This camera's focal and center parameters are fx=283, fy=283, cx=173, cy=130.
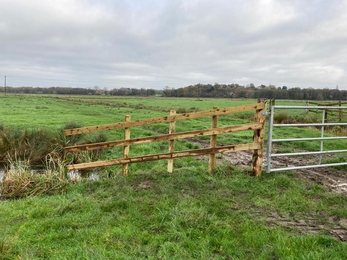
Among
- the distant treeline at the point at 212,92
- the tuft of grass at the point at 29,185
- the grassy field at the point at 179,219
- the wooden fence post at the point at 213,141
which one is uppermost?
the distant treeline at the point at 212,92

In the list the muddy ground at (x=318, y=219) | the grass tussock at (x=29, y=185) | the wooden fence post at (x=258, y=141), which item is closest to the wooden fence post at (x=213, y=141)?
the wooden fence post at (x=258, y=141)

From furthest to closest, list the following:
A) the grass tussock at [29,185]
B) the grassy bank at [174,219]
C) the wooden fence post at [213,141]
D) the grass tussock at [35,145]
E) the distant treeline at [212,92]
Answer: the distant treeline at [212,92]
the grass tussock at [35,145]
the wooden fence post at [213,141]
the grass tussock at [29,185]
the grassy bank at [174,219]

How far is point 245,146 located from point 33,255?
4.70 metres

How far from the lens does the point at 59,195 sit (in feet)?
20.1

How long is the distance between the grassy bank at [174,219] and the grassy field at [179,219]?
0.01 meters

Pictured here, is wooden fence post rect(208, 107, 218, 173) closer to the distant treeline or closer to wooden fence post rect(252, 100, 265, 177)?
wooden fence post rect(252, 100, 265, 177)

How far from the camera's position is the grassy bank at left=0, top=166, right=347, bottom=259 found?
3.63 metres

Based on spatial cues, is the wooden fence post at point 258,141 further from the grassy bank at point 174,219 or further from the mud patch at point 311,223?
the mud patch at point 311,223

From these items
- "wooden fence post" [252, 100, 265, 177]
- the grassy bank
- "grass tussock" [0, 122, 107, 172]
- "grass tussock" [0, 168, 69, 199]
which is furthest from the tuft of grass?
"wooden fence post" [252, 100, 265, 177]

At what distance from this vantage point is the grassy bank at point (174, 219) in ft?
11.9

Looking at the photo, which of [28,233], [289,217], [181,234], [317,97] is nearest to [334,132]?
[289,217]

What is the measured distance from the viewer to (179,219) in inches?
175

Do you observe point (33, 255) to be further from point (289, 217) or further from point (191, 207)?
point (289, 217)

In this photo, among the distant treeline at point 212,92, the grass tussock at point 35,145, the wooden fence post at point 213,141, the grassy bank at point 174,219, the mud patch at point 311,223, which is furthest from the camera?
the distant treeline at point 212,92
